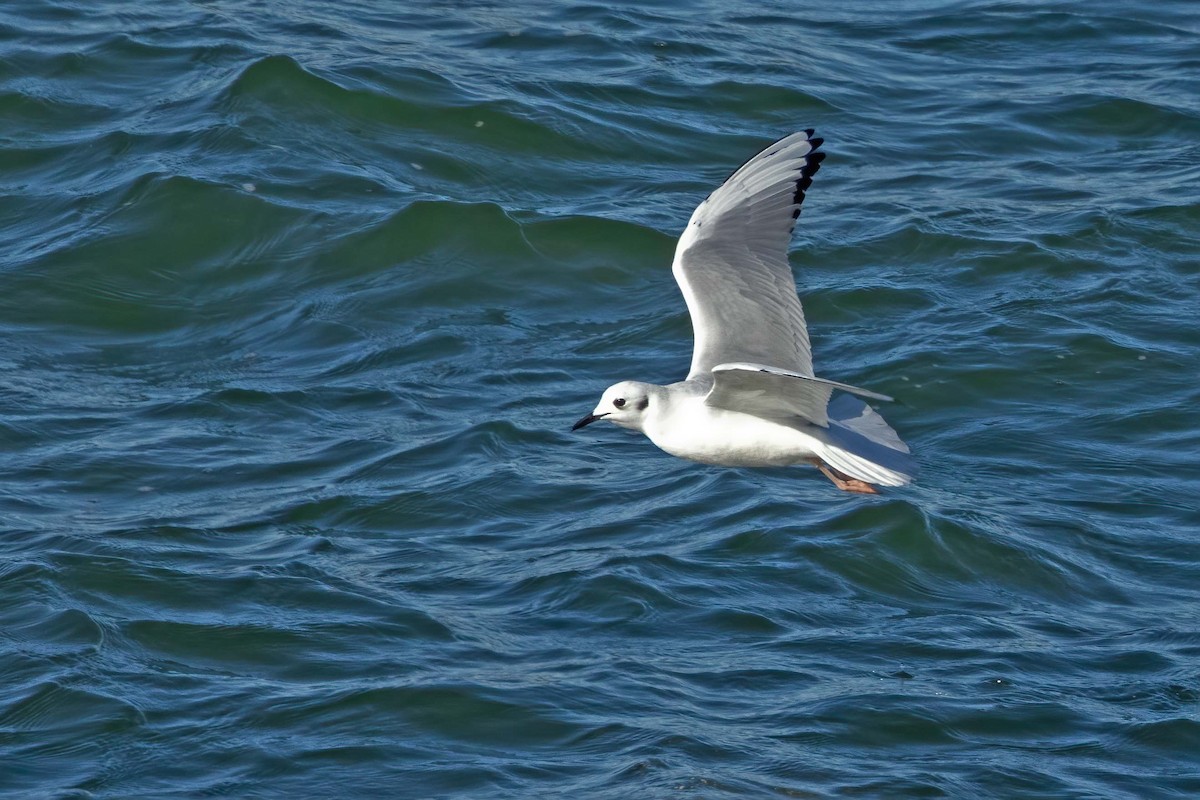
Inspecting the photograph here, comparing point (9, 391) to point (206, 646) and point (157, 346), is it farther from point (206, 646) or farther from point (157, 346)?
point (206, 646)

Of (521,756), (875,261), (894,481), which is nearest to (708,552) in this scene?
(521,756)

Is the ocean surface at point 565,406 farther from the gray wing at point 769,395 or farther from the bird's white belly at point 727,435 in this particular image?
the gray wing at point 769,395

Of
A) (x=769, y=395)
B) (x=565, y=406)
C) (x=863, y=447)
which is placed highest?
(x=769, y=395)

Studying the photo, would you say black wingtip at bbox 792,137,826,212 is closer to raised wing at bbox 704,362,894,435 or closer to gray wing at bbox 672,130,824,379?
gray wing at bbox 672,130,824,379

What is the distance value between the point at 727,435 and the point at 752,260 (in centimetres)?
100

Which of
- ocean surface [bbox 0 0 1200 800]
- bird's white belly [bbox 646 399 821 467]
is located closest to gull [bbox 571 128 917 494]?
bird's white belly [bbox 646 399 821 467]

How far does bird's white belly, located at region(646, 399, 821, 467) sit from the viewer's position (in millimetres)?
7516

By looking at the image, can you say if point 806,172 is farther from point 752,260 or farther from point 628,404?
point 628,404

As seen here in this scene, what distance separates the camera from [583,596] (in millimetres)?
9250

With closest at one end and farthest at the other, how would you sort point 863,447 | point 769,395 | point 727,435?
1. point 769,395
2. point 727,435
3. point 863,447

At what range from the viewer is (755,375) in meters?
6.98

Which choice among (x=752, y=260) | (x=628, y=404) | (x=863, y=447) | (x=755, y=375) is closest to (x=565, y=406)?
(x=752, y=260)

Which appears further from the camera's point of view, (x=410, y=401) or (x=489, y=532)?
(x=410, y=401)

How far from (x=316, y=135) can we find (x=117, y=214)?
1646 mm
